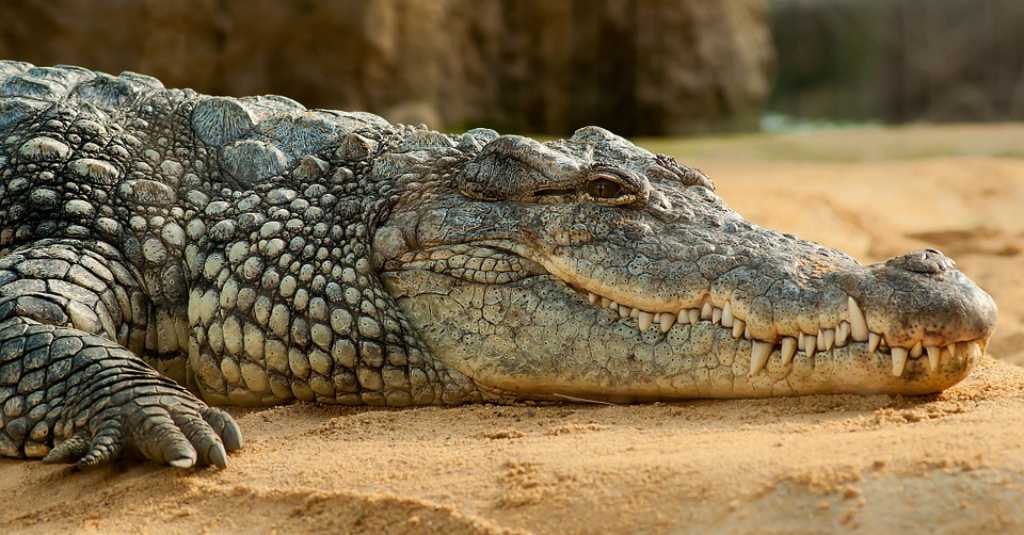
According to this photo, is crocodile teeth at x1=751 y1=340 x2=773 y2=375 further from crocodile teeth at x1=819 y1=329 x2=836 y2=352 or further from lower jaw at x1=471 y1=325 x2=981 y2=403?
crocodile teeth at x1=819 y1=329 x2=836 y2=352

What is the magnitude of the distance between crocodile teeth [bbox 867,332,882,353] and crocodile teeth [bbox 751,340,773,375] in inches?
10.7

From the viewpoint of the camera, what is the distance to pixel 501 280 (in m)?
3.80

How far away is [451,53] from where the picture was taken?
540 inches

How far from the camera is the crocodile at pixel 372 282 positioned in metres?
3.32

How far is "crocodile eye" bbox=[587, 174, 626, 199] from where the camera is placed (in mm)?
3785

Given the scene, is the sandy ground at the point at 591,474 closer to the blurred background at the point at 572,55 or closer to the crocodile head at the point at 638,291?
the crocodile head at the point at 638,291

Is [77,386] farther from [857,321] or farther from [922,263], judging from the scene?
[922,263]

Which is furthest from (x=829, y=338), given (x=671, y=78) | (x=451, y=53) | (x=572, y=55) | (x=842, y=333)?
(x=671, y=78)

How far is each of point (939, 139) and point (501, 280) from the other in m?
10.4

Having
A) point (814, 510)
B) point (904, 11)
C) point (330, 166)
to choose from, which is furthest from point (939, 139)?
point (814, 510)

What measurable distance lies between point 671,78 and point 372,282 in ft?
38.0

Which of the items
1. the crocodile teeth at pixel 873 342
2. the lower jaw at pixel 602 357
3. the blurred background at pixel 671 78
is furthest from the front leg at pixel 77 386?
the blurred background at pixel 671 78

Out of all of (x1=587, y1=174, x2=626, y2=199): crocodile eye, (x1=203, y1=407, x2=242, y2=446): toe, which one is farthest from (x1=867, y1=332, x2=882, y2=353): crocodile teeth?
(x1=203, y1=407, x2=242, y2=446): toe

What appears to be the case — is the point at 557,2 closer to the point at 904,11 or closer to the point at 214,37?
the point at 214,37
